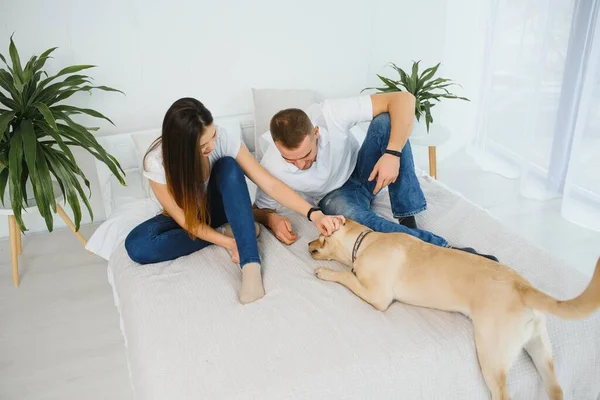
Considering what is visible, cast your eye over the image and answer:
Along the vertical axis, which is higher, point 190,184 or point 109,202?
point 190,184

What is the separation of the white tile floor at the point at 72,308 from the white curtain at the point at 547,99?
18 centimetres

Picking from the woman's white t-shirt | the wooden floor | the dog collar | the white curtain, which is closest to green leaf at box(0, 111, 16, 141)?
the woman's white t-shirt

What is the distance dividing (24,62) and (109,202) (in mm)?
858

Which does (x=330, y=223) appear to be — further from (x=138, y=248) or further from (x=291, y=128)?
(x=138, y=248)

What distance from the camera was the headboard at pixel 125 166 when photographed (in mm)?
2693

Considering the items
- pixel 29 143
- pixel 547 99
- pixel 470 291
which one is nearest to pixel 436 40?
pixel 547 99

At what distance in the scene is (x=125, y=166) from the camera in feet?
9.48

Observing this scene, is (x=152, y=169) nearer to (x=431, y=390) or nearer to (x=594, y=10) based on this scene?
(x=431, y=390)

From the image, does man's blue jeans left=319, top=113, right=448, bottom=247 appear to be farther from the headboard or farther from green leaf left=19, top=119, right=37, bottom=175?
green leaf left=19, top=119, right=37, bottom=175

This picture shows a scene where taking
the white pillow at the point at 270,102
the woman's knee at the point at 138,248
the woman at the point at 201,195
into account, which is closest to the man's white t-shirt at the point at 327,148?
the woman at the point at 201,195

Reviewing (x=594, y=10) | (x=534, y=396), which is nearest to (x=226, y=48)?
(x=594, y=10)

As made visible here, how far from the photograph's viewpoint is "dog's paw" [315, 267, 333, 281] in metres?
1.83

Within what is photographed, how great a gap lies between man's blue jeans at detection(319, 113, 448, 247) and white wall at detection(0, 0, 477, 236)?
1.25m

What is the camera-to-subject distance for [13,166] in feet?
7.20
